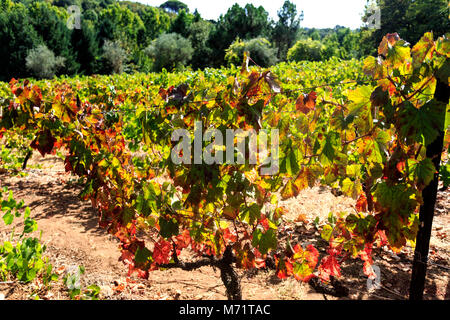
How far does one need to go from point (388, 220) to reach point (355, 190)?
316mm

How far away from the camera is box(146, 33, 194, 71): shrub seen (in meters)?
38.2

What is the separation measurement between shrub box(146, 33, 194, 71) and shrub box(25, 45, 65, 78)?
1038cm

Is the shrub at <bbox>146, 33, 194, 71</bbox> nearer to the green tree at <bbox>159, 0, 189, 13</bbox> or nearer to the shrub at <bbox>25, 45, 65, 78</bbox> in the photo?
the shrub at <bbox>25, 45, 65, 78</bbox>

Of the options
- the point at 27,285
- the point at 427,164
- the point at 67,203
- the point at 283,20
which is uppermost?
the point at 283,20

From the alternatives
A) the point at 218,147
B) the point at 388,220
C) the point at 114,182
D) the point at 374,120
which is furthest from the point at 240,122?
the point at 114,182

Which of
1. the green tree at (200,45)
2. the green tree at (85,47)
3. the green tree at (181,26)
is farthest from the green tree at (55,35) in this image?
the green tree at (181,26)

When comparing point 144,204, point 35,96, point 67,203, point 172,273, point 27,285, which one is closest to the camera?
point 144,204

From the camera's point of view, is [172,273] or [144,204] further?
[172,273]

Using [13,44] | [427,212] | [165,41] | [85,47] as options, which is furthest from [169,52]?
[427,212]

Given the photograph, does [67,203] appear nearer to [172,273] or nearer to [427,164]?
[172,273]

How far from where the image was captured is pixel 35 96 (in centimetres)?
212

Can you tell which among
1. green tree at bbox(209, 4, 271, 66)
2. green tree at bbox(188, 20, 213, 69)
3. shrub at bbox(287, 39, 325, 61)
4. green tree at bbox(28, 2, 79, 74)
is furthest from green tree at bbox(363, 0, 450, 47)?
green tree at bbox(28, 2, 79, 74)

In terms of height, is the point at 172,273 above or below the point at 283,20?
below
